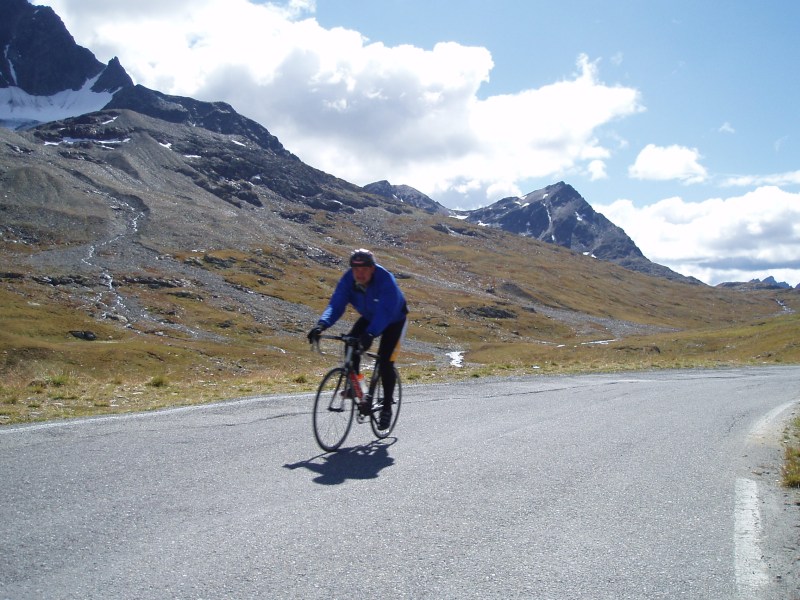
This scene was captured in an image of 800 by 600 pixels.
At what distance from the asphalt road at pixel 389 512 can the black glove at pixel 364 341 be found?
1.51 meters

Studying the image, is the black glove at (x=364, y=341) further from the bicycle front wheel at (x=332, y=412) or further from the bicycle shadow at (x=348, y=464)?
the bicycle shadow at (x=348, y=464)

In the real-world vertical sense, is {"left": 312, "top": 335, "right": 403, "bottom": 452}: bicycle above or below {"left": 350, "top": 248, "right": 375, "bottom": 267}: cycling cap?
below

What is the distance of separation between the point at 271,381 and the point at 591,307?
165m

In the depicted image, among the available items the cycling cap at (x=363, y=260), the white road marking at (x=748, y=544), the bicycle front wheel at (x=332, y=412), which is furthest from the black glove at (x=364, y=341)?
the white road marking at (x=748, y=544)

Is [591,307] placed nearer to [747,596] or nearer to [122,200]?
[122,200]

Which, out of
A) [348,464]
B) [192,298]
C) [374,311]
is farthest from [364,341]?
[192,298]

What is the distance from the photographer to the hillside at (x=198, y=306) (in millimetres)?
32125

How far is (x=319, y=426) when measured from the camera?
863cm

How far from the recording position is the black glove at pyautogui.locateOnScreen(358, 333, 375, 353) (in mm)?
8430

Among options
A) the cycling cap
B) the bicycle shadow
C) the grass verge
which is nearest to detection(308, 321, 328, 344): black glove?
the cycling cap

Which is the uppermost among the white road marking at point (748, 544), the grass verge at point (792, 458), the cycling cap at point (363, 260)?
the cycling cap at point (363, 260)

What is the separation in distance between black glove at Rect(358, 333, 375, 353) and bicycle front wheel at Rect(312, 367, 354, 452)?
1.75 feet

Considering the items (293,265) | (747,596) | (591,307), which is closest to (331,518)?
(747,596)

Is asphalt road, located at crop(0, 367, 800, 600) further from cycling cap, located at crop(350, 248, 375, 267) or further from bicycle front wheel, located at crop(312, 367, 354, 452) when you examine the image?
→ cycling cap, located at crop(350, 248, 375, 267)
